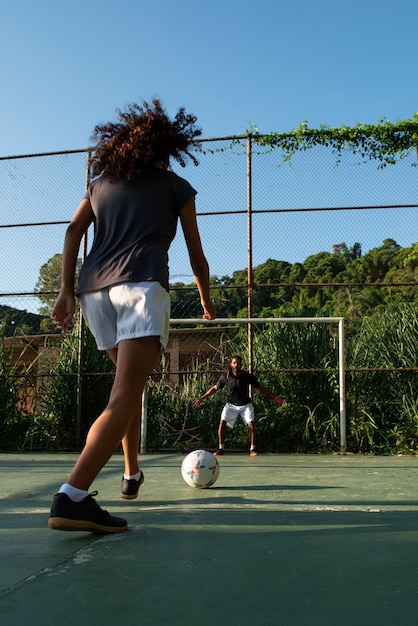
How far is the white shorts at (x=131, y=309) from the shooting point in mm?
2299

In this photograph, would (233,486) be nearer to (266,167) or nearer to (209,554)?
(209,554)

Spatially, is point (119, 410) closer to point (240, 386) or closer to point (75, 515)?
point (75, 515)

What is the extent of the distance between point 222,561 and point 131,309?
98 centimetres

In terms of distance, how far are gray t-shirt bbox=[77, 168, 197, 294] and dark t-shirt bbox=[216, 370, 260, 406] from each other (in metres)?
4.85

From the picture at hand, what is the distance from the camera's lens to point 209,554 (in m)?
1.87

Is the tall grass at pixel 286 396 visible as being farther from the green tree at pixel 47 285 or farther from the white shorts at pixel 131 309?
the white shorts at pixel 131 309

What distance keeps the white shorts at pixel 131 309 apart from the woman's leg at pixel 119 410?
4 cm

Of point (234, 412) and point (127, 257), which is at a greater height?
point (127, 257)

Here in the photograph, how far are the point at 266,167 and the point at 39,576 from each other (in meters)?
7.04

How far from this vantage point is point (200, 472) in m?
3.57

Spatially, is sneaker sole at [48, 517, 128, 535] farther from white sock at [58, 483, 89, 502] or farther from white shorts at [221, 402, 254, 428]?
white shorts at [221, 402, 254, 428]

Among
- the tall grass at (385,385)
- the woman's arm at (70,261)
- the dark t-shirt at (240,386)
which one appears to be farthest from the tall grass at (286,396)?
the woman's arm at (70,261)

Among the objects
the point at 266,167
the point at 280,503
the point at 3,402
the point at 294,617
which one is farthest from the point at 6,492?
the point at 266,167

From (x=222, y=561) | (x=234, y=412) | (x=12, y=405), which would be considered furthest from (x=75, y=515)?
(x=12, y=405)
